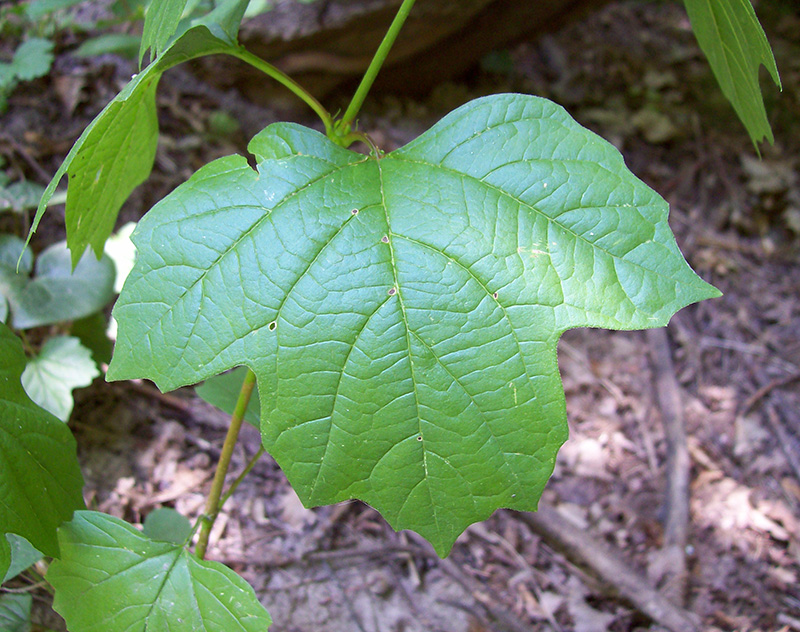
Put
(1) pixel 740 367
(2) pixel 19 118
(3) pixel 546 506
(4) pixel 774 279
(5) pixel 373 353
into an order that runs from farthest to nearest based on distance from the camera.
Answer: (4) pixel 774 279
(1) pixel 740 367
(2) pixel 19 118
(3) pixel 546 506
(5) pixel 373 353

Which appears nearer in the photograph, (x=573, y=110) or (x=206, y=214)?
(x=206, y=214)

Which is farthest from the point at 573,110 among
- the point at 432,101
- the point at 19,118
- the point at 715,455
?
the point at 19,118

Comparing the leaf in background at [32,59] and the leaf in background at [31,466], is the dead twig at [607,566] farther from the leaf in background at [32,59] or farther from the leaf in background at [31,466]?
the leaf in background at [32,59]

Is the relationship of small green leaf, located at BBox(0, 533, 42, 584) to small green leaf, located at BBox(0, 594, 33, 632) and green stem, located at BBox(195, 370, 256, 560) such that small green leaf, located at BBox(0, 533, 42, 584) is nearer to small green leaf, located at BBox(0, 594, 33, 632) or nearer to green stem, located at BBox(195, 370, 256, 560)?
small green leaf, located at BBox(0, 594, 33, 632)

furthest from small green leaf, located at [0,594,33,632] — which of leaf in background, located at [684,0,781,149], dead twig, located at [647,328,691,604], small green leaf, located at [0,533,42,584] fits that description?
dead twig, located at [647,328,691,604]

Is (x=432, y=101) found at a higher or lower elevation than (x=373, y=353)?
higher

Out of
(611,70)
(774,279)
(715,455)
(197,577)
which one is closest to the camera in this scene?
(197,577)

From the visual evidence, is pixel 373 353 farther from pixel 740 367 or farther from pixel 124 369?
pixel 740 367

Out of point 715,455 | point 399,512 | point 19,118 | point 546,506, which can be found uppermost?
point 19,118
